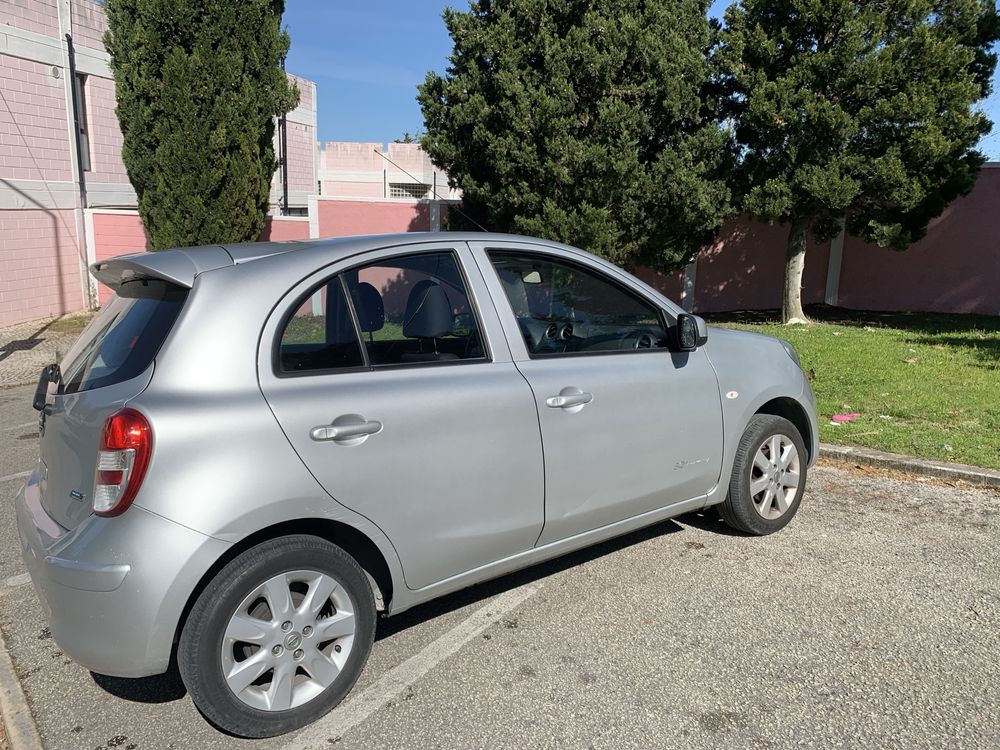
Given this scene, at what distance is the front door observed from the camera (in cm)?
337

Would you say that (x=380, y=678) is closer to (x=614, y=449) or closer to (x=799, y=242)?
(x=614, y=449)

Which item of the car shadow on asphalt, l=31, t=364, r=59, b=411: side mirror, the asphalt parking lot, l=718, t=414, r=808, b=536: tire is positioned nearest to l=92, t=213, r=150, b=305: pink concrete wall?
the asphalt parking lot

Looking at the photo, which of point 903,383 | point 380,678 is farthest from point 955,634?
point 903,383

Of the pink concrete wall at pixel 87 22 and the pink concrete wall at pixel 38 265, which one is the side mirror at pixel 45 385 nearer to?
the pink concrete wall at pixel 38 265

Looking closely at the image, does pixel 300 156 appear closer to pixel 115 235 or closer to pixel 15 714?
pixel 115 235

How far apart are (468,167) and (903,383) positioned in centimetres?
761

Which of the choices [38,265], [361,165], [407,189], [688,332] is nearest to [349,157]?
[361,165]

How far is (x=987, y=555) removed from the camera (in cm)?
415

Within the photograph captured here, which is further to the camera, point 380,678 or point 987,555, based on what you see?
point 987,555

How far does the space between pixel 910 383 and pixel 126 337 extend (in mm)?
7624

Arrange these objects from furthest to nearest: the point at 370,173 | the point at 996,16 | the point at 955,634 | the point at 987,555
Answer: the point at 370,173, the point at 996,16, the point at 987,555, the point at 955,634

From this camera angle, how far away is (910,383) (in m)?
7.99

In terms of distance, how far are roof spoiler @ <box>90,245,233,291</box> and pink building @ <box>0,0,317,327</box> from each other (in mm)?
12559

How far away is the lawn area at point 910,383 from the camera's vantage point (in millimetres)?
6029
